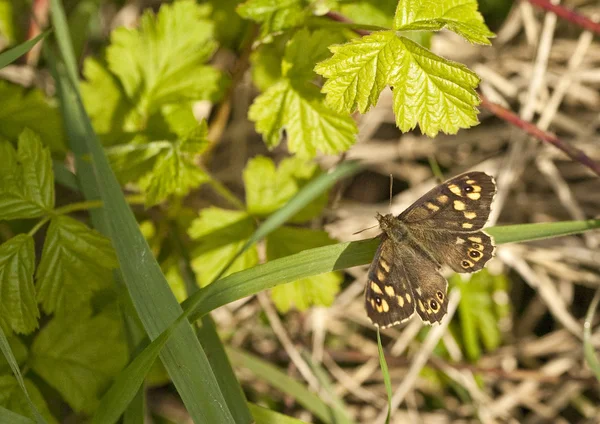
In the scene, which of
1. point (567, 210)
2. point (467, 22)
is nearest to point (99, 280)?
point (467, 22)

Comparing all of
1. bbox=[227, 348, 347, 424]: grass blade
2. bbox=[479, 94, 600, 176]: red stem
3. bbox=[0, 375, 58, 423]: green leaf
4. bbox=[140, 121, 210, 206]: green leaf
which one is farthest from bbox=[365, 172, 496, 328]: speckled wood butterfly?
bbox=[0, 375, 58, 423]: green leaf

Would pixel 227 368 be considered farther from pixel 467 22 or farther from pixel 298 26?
pixel 467 22

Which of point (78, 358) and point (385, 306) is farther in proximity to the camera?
point (78, 358)

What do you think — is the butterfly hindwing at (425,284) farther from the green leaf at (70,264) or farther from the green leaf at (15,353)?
the green leaf at (15,353)

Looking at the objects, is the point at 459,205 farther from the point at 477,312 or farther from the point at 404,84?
the point at 477,312

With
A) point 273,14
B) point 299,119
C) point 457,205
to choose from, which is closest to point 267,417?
point 457,205

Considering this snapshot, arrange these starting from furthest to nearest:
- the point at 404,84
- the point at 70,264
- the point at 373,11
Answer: the point at 373,11, the point at 70,264, the point at 404,84

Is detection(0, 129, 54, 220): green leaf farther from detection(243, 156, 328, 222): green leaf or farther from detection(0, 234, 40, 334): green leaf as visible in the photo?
detection(243, 156, 328, 222): green leaf
